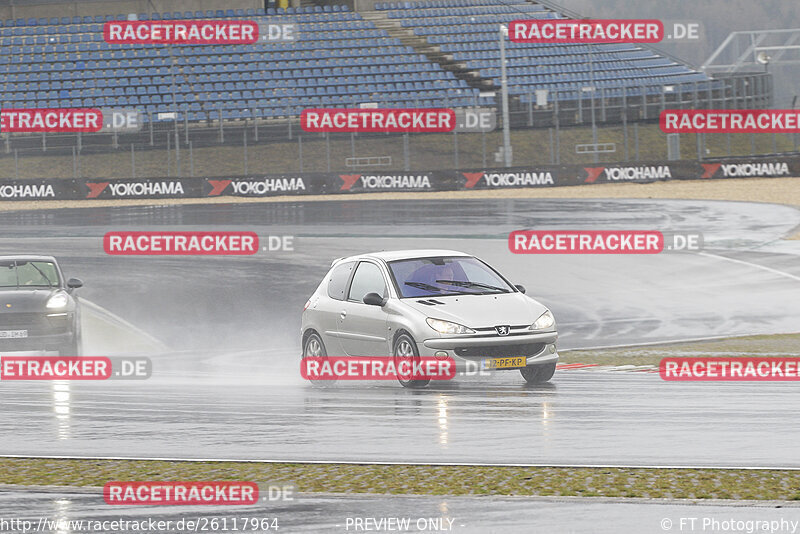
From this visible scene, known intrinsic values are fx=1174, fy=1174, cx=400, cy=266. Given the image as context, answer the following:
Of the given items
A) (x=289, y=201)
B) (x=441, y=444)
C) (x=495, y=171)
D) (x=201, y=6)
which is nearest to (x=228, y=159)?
(x=289, y=201)

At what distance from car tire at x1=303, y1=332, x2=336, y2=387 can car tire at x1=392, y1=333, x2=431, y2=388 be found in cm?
139

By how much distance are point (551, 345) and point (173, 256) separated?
16.2 metres

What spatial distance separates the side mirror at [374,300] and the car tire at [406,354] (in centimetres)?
49

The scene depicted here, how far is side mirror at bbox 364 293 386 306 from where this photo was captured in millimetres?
12898

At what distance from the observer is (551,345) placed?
495 inches

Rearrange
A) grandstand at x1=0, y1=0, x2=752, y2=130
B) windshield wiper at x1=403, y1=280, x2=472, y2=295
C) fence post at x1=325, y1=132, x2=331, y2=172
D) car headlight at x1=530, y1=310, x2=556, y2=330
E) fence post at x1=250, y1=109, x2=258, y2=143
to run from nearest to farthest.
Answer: car headlight at x1=530, y1=310, x2=556, y2=330 → windshield wiper at x1=403, y1=280, x2=472, y2=295 → fence post at x1=325, y1=132, x2=331, y2=172 → fence post at x1=250, y1=109, x2=258, y2=143 → grandstand at x1=0, y1=0, x2=752, y2=130

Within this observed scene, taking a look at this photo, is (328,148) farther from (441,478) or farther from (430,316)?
(441,478)

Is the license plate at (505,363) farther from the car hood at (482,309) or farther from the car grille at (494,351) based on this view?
the car hood at (482,309)

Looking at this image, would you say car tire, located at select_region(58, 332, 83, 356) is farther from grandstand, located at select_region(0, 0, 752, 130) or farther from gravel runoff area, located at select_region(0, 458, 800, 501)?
grandstand, located at select_region(0, 0, 752, 130)

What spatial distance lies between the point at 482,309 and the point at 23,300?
6.54 m

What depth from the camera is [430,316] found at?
1234 centimetres

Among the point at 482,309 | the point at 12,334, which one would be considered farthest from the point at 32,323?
the point at 482,309

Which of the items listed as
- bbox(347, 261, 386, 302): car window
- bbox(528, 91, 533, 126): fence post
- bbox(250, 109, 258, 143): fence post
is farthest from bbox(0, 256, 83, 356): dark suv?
bbox(528, 91, 533, 126): fence post

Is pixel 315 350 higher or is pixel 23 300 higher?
pixel 23 300
